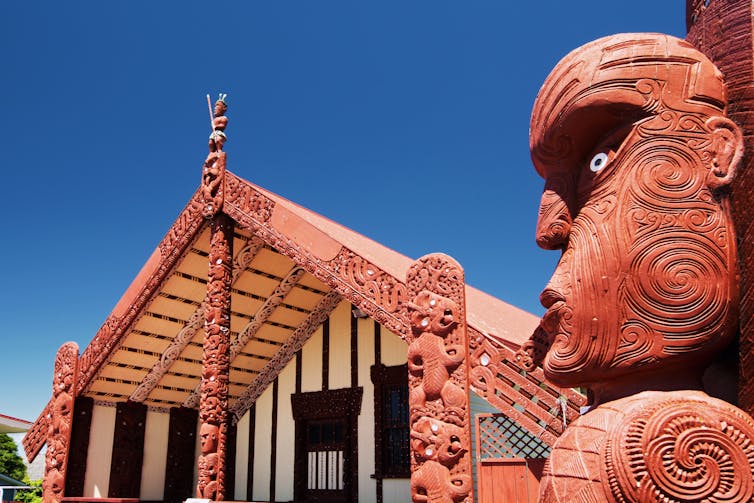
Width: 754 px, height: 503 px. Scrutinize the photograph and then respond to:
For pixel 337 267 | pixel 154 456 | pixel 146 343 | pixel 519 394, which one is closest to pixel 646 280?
pixel 519 394

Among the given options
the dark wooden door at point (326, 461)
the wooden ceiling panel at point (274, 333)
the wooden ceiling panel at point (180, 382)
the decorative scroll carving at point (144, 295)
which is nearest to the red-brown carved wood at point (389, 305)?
the decorative scroll carving at point (144, 295)

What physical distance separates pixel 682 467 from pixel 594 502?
0.35m

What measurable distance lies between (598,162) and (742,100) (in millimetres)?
664

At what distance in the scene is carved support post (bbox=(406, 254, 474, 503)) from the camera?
16.5ft

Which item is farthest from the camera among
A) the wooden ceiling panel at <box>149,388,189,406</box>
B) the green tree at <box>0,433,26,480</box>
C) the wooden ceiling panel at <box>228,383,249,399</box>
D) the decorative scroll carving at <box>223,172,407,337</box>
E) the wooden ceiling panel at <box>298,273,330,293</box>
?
the green tree at <box>0,433,26,480</box>

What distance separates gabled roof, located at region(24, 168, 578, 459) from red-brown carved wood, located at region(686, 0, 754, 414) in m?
3.28

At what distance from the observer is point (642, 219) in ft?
9.04

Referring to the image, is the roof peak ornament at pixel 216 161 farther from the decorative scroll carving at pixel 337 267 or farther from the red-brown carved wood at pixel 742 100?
the red-brown carved wood at pixel 742 100

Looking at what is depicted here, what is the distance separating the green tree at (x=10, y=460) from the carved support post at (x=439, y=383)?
58.5 ft

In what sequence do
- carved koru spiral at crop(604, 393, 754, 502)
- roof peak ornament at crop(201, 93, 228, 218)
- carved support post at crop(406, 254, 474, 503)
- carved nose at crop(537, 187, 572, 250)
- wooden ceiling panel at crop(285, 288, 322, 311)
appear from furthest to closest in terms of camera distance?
wooden ceiling panel at crop(285, 288, 322, 311), roof peak ornament at crop(201, 93, 228, 218), carved support post at crop(406, 254, 474, 503), carved nose at crop(537, 187, 572, 250), carved koru spiral at crop(604, 393, 754, 502)

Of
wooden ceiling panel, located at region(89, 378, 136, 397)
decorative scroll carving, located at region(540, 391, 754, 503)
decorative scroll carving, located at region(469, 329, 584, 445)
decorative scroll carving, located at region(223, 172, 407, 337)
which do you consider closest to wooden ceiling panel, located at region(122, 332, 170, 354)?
wooden ceiling panel, located at region(89, 378, 136, 397)

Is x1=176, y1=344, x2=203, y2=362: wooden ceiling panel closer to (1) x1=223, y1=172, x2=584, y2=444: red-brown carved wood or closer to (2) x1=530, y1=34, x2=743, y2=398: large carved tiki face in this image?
(1) x1=223, y1=172, x2=584, y2=444: red-brown carved wood

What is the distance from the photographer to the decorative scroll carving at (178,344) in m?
9.16

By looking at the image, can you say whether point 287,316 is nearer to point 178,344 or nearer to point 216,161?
point 178,344
